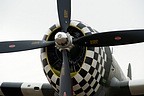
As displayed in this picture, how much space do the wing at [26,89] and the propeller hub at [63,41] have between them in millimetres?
3457

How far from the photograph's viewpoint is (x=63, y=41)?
9.43 meters

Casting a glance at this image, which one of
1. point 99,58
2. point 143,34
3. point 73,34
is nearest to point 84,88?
point 99,58

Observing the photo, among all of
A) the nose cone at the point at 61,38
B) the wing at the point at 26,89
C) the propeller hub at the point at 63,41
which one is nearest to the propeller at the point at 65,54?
the propeller hub at the point at 63,41

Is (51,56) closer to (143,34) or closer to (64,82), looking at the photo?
(64,82)

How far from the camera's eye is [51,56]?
10375 millimetres

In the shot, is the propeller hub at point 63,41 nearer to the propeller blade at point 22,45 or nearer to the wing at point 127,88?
the propeller blade at point 22,45

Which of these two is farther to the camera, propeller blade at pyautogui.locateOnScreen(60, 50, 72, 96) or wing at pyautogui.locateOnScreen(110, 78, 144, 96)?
wing at pyautogui.locateOnScreen(110, 78, 144, 96)

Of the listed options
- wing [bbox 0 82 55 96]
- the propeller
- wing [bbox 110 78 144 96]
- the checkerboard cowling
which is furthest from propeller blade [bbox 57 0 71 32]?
wing [bbox 0 82 55 96]

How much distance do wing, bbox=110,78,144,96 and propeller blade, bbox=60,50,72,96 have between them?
7.43 ft

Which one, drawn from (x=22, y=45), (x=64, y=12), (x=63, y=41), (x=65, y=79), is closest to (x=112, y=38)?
(x=63, y=41)

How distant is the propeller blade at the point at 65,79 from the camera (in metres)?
9.50

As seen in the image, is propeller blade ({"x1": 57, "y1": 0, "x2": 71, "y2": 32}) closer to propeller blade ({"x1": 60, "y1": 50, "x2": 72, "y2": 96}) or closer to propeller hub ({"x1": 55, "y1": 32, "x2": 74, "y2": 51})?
propeller hub ({"x1": 55, "y1": 32, "x2": 74, "y2": 51})

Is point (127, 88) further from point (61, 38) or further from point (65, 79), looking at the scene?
point (61, 38)

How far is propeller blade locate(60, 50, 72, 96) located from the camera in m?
9.50
